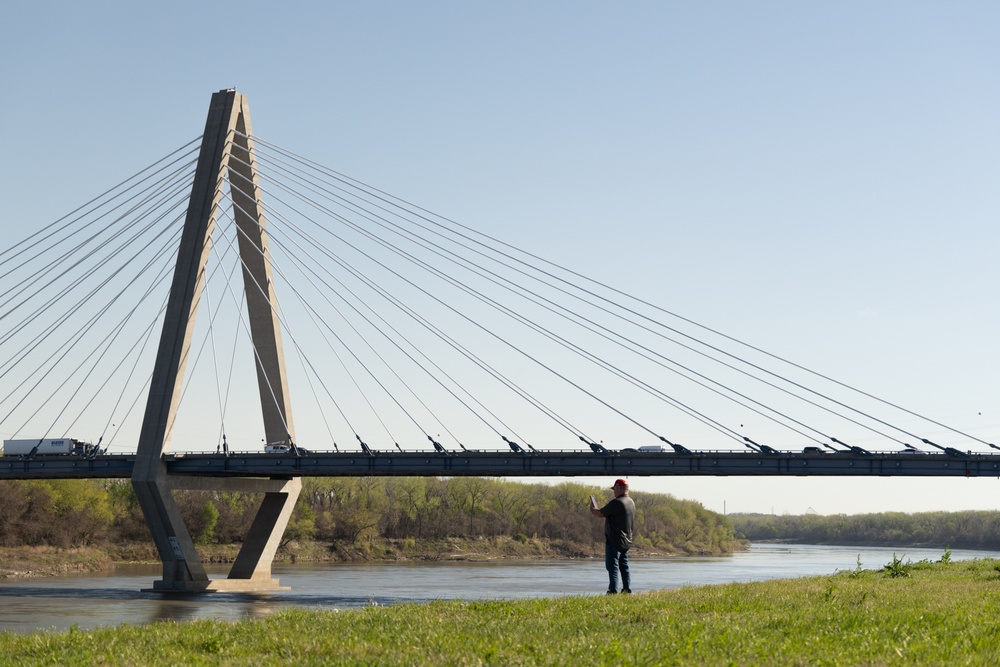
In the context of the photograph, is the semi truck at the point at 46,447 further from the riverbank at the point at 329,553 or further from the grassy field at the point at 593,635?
the grassy field at the point at 593,635

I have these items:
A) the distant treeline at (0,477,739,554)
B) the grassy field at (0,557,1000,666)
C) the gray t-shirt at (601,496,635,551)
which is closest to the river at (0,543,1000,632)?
the gray t-shirt at (601,496,635,551)

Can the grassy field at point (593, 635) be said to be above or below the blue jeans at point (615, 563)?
below

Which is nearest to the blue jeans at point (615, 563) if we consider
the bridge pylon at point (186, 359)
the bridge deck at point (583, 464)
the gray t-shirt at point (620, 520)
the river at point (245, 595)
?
the gray t-shirt at point (620, 520)

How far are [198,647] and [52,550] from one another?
2841 inches

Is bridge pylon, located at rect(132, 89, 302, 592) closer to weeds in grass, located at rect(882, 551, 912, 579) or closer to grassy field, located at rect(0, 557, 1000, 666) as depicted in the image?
weeds in grass, located at rect(882, 551, 912, 579)

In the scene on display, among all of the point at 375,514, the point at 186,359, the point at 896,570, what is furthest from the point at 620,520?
the point at 375,514

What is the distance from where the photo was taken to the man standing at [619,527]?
1714cm

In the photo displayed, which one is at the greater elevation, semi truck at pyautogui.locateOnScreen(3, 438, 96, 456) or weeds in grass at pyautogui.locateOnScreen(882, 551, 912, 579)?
semi truck at pyautogui.locateOnScreen(3, 438, 96, 456)

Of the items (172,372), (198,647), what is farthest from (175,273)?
(198,647)

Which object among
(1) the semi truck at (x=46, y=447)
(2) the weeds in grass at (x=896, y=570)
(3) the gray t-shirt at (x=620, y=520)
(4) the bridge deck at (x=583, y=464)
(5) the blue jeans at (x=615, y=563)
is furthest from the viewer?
(1) the semi truck at (x=46, y=447)

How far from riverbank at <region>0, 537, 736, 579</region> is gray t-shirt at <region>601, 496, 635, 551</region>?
57658 mm

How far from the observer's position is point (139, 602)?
40219mm

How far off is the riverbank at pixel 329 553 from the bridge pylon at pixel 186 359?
75.6 ft

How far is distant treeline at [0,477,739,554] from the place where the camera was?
8156 cm
